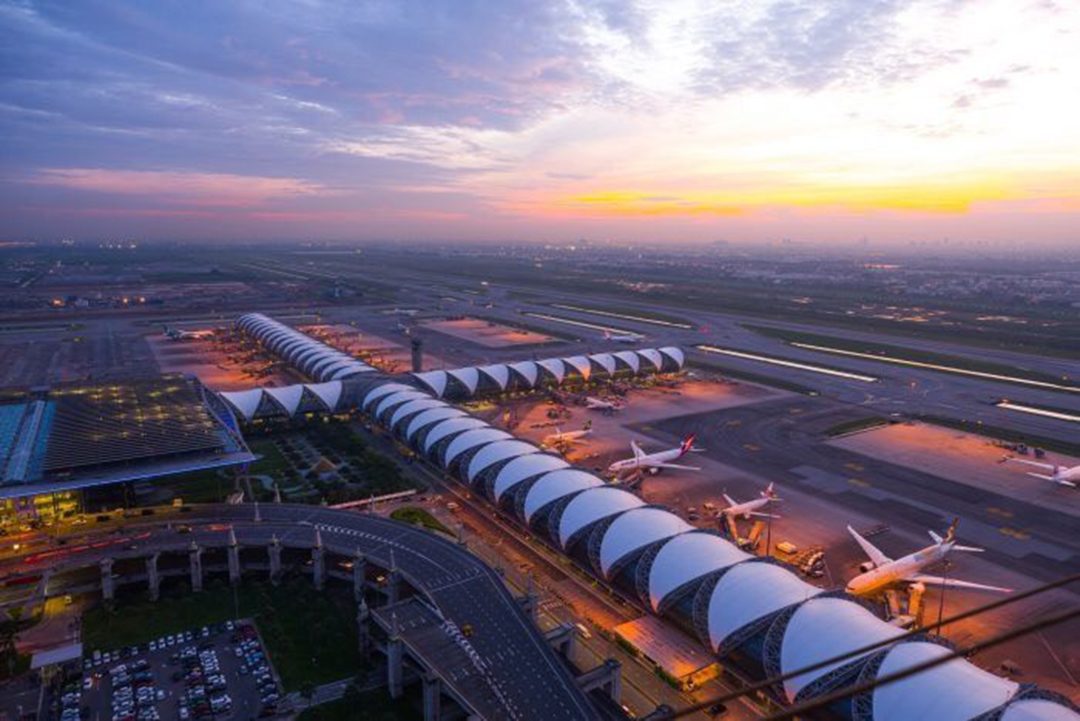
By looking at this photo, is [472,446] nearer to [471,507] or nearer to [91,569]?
[471,507]

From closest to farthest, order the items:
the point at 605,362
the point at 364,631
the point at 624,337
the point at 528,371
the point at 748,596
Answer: the point at 748,596
the point at 364,631
the point at 528,371
the point at 605,362
the point at 624,337

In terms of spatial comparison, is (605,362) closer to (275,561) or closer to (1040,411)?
(1040,411)

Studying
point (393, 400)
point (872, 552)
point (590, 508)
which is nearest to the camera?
point (872, 552)

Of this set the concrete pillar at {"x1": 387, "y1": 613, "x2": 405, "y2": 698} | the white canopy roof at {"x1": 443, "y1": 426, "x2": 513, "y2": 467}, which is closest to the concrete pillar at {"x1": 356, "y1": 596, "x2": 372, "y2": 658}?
the concrete pillar at {"x1": 387, "y1": 613, "x2": 405, "y2": 698}

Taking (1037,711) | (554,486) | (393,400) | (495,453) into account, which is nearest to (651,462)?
(495,453)

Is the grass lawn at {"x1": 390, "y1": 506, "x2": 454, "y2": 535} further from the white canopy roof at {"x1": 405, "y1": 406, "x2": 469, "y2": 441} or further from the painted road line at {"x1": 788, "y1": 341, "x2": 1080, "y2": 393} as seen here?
the painted road line at {"x1": 788, "y1": 341, "x2": 1080, "y2": 393}

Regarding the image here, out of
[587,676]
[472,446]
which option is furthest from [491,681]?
[472,446]
